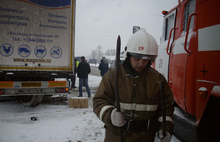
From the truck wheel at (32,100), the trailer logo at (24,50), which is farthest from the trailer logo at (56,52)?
the truck wheel at (32,100)

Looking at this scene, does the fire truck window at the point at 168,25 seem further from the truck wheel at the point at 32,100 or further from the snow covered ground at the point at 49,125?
the truck wheel at the point at 32,100

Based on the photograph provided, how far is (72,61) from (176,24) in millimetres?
3660

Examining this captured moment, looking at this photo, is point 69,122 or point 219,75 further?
point 69,122

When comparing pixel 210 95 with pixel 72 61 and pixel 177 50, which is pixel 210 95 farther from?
pixel 72 61

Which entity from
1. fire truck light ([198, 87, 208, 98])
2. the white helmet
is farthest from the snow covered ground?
the white helmet

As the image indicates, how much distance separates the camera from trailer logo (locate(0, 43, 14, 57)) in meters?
5.31

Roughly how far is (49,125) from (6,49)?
2.87m

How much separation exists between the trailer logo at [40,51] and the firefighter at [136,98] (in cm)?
449

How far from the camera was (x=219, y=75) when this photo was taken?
2031 millimetres

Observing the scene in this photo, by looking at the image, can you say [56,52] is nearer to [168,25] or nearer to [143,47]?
[168,25]

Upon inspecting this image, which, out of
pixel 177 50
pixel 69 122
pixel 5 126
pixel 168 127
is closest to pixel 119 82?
pixel 168 127

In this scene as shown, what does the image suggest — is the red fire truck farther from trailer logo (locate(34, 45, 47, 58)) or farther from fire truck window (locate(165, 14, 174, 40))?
trailer logo (locate(34, 45, 47, 58))

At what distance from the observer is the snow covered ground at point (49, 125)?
145 inches

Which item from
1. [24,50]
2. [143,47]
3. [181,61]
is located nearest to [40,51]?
[24,50]
